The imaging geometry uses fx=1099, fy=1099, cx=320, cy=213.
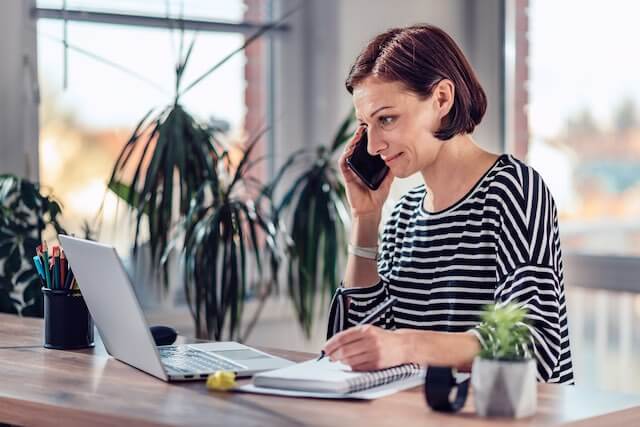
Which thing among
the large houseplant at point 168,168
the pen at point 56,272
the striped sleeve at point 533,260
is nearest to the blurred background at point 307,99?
the large houseplant at point 168,168

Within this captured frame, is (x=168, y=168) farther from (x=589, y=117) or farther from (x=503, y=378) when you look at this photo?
(x=503, y=378)

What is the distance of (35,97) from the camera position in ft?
11.6

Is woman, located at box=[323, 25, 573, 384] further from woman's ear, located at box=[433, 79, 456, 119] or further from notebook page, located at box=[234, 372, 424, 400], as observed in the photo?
notebook page, located at box=[234, 372, 424, 400]

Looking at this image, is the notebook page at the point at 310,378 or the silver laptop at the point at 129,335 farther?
the silver laptop at the point at 129,335

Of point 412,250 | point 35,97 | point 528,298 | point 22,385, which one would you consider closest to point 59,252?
point 22,385

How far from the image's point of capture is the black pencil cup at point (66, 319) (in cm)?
221

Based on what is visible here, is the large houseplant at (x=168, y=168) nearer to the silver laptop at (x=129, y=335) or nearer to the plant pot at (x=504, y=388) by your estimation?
the silver laptop at (x=129, y=335)

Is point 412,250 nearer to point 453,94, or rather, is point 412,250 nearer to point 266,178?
point 453,94

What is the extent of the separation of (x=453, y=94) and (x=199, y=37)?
1.87 meters

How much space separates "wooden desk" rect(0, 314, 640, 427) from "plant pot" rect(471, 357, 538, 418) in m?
0.02

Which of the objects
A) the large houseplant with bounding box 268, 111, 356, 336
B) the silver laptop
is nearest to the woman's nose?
the silver laptop

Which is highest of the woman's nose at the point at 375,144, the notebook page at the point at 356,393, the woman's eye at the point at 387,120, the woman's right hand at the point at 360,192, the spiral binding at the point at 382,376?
the woman's eye at the point at 387,120

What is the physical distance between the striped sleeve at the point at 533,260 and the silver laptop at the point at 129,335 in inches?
17.4

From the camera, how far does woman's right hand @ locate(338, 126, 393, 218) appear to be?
2453mm
